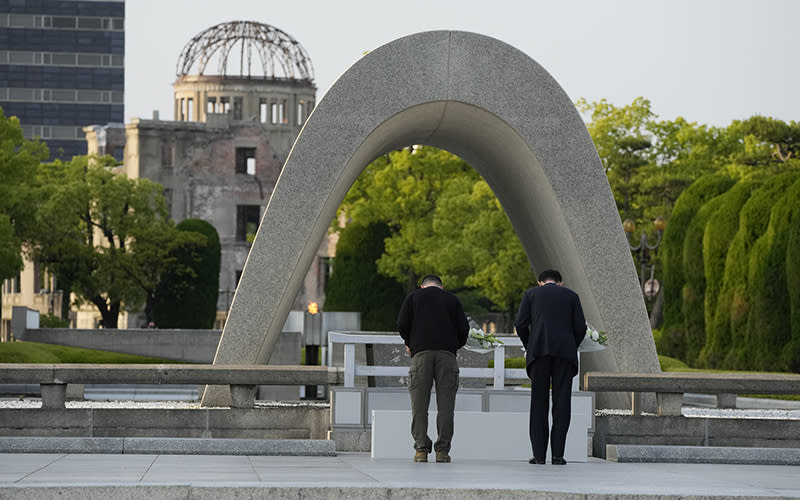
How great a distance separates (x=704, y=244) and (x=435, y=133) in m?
15.2

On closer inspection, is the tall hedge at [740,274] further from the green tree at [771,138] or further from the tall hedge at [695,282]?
the green tree at [771,138]

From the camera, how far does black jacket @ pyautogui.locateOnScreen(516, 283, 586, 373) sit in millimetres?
11914

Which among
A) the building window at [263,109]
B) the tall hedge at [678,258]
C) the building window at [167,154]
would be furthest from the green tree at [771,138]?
the building window at [263,109]

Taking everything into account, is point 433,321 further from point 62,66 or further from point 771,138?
point 62,66

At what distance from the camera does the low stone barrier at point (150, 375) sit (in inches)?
543

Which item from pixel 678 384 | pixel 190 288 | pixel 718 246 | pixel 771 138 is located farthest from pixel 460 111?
pixel 190 288

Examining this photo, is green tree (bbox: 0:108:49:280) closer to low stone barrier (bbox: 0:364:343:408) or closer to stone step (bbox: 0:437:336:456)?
low stone barrier (bbox: 0:364:343:408)

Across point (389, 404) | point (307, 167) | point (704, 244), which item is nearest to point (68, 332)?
point (704, 244)

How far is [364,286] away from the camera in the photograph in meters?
53.7

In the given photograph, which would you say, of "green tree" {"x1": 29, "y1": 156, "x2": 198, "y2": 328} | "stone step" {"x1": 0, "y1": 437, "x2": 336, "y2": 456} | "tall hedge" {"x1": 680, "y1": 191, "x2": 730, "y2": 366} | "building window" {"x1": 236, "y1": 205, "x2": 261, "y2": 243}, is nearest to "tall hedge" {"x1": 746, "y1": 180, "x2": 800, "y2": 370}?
A: "tall hedge" {"x1": 680, "y1": 191, "x2": 730, "y2": 366}

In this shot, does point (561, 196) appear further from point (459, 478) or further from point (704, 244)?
point (704, 244)

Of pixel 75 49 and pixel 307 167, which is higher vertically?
pixel 75 49

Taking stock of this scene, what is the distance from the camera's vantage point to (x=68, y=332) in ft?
113

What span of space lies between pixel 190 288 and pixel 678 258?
26.0 m
